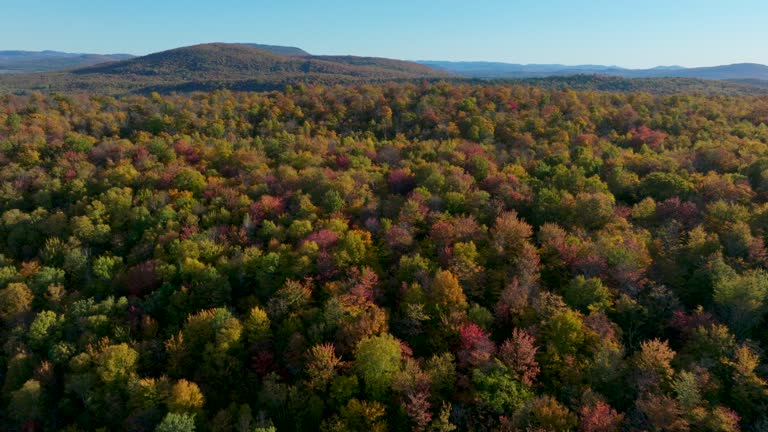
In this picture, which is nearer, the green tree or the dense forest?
the dense forest

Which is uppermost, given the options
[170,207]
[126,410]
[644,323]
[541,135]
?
[541,135]

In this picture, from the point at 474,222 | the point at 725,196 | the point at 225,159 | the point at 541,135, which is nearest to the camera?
the point at 474,222

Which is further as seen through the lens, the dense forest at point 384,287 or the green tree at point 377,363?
the green tree at point 377,363

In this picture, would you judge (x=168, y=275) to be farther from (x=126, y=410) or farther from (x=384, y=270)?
(x=384, y=270)

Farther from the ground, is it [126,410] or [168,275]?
[168,275]

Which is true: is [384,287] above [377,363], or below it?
above

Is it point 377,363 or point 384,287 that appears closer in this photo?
point 377,363

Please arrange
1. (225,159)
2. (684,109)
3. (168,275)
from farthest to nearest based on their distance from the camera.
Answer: (684,109), (225,159), (168,275)

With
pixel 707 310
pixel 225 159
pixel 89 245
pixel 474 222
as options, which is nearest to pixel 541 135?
pixel 474 222
